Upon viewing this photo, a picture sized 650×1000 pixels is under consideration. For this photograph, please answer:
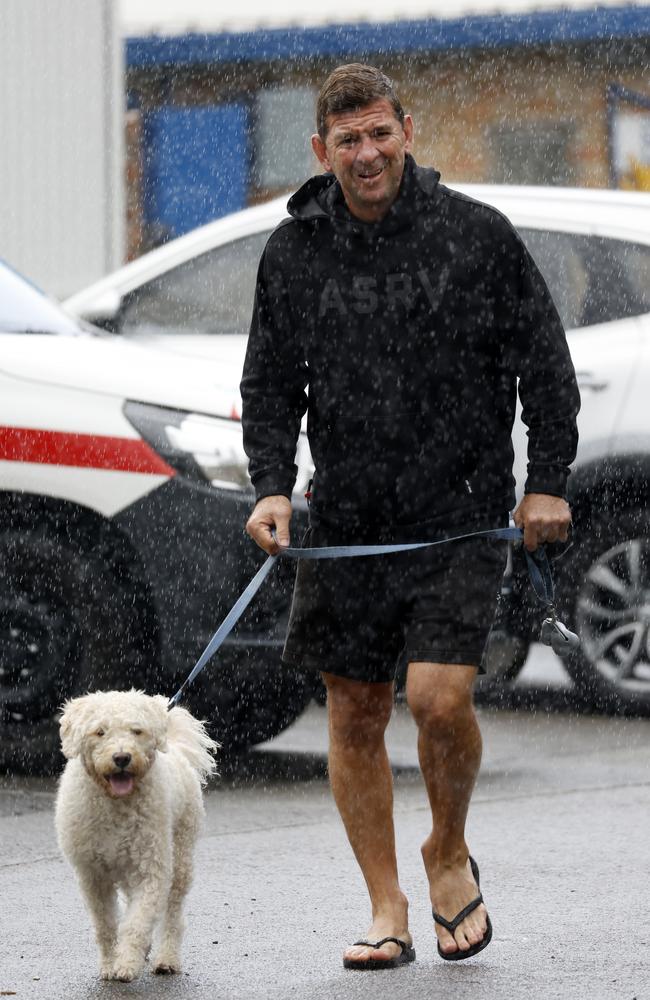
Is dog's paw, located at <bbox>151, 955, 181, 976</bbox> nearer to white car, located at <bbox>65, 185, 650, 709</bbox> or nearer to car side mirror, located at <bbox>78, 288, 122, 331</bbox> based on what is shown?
white car, located at <bbox>65, 185, 650, 709</bbox>

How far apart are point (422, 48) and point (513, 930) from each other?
20.9 metres

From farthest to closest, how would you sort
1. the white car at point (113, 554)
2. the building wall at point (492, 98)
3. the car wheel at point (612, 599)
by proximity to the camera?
the building wall at point (492, 98) < the car wheel at point (612, 599) < the white car at point (113, 554)

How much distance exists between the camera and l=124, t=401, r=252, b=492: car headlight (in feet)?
23.0

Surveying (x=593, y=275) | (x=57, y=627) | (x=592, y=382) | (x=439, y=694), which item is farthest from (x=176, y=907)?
(x=593, y=275)

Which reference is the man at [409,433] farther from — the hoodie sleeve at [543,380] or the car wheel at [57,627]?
the car wheel at [57,627]

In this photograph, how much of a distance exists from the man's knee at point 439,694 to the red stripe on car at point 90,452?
2481 mm

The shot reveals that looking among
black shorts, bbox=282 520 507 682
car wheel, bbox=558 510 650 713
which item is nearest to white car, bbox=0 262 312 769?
car wheel, bbox=558 510 650 713

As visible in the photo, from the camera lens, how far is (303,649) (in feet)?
15.9

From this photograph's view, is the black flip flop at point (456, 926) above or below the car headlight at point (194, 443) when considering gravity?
below

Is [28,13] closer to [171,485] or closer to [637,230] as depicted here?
[637,230]

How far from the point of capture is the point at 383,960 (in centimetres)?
462

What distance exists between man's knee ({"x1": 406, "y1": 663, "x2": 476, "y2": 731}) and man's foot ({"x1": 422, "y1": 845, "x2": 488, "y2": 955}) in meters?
0.33

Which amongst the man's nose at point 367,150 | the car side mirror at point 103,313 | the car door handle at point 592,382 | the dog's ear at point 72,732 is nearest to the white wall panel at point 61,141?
the car side mirror at point 103,313

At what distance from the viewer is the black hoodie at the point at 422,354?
4.69 meters
